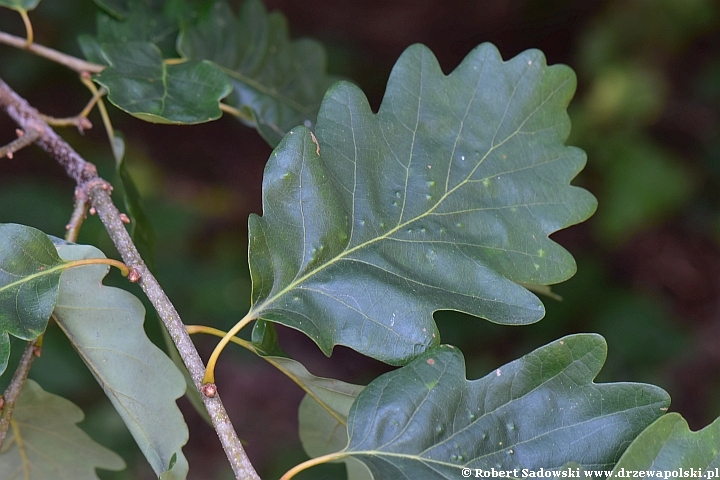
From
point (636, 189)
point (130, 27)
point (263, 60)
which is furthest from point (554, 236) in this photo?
point (130, 27)

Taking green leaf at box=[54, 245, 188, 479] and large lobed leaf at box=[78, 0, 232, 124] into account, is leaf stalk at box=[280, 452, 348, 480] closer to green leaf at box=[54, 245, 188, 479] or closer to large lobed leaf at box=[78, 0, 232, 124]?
green leaf at box=[54, 245, 188, 479]

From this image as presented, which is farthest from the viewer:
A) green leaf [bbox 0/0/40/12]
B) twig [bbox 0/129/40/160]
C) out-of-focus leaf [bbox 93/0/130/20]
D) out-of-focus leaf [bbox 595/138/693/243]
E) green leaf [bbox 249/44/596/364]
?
out-of-focus leaf [bbox 595/138/693/243]

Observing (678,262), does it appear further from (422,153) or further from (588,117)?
(422,153)

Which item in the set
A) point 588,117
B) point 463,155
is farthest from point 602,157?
point 463,155

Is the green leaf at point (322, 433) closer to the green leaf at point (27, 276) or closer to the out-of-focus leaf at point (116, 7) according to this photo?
the green leaf at point (27, 276)

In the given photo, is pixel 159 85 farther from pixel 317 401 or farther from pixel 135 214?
pixel 317 401

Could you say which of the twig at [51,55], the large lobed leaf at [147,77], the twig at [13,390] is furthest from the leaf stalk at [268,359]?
the twig at [51,55]

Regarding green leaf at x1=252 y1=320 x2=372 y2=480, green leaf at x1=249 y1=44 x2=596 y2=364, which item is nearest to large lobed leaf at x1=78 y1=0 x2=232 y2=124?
green leaf at x1=249 y1=44 x2=596 y2=364
